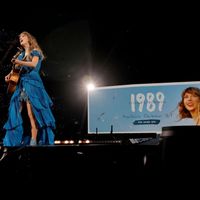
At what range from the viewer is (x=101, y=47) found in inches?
235

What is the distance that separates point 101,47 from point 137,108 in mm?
1637

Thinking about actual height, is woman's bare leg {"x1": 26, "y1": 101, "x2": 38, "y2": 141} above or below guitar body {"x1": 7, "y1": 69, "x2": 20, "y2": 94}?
below

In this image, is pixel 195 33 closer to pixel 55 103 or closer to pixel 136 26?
pixel 136 26

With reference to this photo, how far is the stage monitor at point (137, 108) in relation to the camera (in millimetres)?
4992

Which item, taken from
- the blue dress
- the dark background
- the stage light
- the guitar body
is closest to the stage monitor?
the stage light

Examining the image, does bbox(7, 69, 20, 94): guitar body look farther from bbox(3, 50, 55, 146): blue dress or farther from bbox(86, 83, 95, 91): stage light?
bbox(86, 83, 95, 91): stage light

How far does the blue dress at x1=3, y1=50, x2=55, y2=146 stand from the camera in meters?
3.63

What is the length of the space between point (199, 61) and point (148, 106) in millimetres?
1368

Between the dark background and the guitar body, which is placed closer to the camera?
the guitar body

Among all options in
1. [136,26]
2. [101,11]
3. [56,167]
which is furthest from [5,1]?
[56,167]

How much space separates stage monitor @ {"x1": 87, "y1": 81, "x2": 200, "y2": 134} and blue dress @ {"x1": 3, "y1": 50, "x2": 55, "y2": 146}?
1.73 meters

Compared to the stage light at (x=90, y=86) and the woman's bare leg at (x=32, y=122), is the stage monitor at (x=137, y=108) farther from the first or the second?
the woman's bare leg at (x=32, y=122)

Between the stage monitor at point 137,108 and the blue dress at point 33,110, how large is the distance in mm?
1735

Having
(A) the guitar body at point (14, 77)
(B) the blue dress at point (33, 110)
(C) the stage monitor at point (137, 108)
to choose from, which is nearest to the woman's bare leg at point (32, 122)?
(B) the blue dress at point (33, 110)
